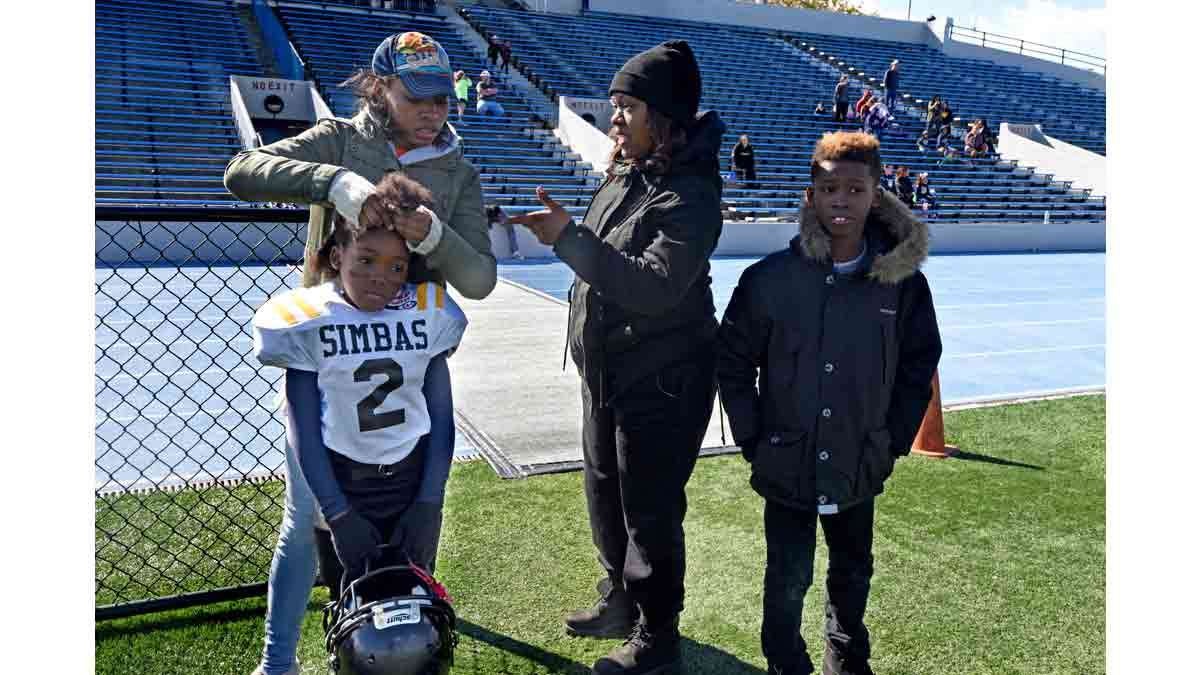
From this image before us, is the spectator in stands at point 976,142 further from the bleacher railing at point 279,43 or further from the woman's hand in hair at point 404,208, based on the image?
the woman's hand in hair at point 404,208

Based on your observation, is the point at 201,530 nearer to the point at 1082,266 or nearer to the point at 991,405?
the point at 991,405

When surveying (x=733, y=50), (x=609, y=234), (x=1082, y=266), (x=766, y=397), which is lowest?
(x=1082, y=266)

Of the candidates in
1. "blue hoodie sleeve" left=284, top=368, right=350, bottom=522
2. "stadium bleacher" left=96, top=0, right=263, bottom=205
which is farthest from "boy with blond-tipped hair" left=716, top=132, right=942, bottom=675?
"stadium bleacher" left=96, top=0, right=263, bottom=205

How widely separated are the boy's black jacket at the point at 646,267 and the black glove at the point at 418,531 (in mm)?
675

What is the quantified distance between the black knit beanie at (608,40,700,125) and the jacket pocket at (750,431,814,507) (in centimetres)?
98

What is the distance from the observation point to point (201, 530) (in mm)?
3732

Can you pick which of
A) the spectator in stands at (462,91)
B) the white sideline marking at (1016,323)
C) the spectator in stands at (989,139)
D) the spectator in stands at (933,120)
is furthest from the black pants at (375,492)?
the spectator in stands at (989,139)

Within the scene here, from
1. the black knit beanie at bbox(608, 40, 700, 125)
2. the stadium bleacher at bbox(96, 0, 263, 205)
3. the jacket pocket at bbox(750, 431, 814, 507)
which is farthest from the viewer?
the stadium bleacher at bbox(96, 0, 263, 205)

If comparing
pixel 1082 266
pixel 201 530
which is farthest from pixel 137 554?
pixel 1082 266

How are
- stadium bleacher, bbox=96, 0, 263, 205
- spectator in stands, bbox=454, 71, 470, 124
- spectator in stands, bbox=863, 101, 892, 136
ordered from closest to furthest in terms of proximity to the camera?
stadium bleacher, bbox=96, 0, 263, 205, spectator in stands, bbox=454, 71, 470, 124, spectator in stands, bbox=863, 101, 892, 136

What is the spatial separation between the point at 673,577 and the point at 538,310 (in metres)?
7.26

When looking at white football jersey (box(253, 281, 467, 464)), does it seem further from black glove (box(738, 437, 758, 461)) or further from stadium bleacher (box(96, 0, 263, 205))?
stadium bleacher (box(96, 0, 263, 205))

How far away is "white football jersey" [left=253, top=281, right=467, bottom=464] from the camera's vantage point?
2186 millimetres

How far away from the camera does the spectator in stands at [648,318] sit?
242 cm
